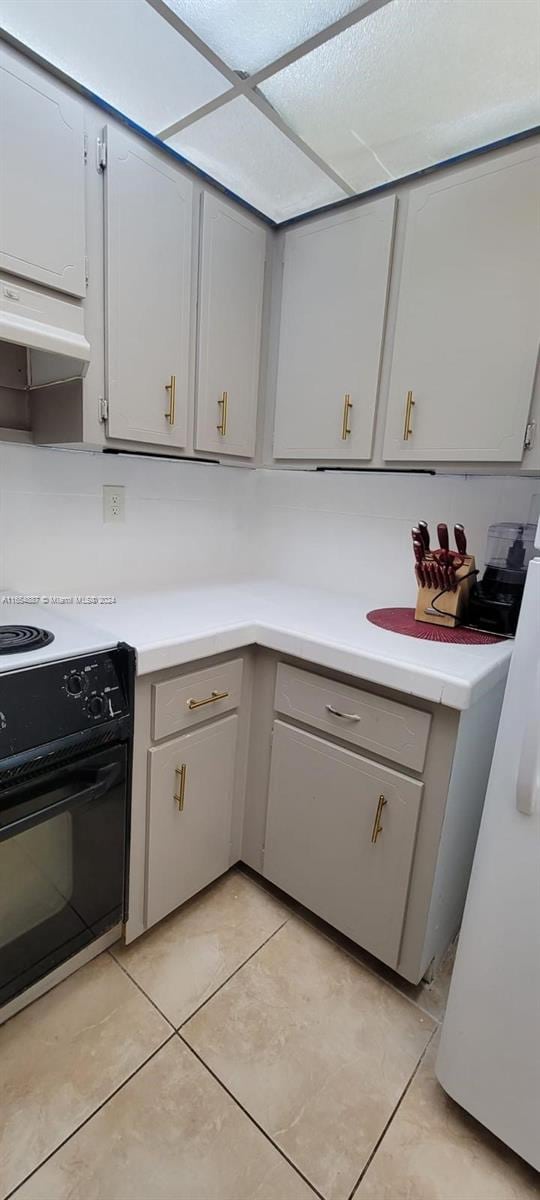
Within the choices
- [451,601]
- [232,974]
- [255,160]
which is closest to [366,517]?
[451,601]

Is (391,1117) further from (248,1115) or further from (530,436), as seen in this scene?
(530,436)

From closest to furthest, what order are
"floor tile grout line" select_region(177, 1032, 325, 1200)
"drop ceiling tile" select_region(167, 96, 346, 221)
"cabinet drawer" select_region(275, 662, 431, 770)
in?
"floor tile grout line" select_region(177, 1032, 325, 1200)
"cabinet drawer" select_region(275, 662, 431, 770)
"drop ceiling tile" select_region(167, 96, 346, 221)

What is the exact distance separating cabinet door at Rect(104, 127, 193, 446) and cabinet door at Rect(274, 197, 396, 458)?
0.37 meters

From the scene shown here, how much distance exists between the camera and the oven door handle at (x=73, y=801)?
1005 mm

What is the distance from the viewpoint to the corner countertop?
3.73 feet

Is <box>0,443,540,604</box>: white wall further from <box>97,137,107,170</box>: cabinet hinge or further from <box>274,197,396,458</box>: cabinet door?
<box>97,137,107,170</box>: cabinet hinge

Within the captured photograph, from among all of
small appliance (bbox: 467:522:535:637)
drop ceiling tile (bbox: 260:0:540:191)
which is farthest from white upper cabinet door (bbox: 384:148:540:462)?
small appliance (bbox: 467:522:535:637)

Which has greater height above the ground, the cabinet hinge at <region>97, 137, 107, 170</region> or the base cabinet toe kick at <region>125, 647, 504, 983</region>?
the cabinet hinge at <region>97, 137, 107, 170</region>

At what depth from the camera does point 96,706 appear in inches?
43.3

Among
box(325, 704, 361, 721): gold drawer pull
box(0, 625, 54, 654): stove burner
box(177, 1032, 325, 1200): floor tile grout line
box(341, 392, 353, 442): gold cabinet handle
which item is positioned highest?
box(341, 392, 353, 442): gold cabinet handle

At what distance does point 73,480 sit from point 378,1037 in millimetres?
1699

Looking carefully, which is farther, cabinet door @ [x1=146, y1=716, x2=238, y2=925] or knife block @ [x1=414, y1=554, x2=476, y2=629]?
knife block @ [x1=414, y1=554, x2=476, y2=629]

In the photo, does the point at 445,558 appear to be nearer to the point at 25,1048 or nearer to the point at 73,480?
the point at 73,480

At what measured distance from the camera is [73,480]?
5.06 ft
